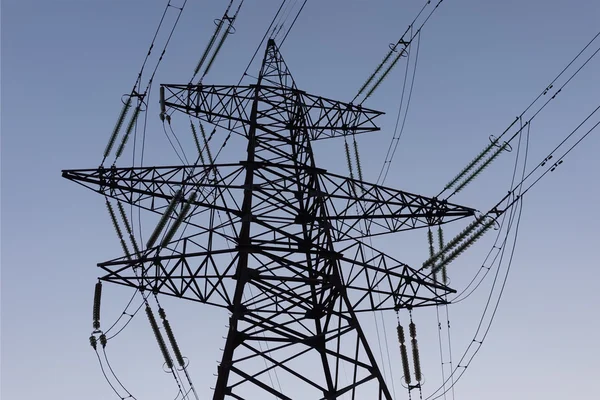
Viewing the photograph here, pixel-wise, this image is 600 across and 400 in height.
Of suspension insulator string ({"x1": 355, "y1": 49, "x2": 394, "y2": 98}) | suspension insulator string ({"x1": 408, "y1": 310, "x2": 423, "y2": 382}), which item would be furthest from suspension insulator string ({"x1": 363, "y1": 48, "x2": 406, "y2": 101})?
suspension insulator string ({"x1": 408, "y1": 310, "x2": 423, "y2": 382})

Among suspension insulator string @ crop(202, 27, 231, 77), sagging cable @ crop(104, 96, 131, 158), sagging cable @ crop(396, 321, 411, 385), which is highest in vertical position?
suspension insulator string @ crop(202, 27, 231, 77)

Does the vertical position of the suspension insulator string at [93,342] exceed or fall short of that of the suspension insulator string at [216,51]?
it falls short

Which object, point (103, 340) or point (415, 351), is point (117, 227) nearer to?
point (103, 340)

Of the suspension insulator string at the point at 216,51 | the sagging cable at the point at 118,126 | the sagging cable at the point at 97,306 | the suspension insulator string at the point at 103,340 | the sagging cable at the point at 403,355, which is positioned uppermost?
the suspension insulator string at the point at 216,51

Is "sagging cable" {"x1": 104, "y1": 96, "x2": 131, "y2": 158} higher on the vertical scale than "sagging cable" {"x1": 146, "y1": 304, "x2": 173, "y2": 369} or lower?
higher

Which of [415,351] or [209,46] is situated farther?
[209,46]

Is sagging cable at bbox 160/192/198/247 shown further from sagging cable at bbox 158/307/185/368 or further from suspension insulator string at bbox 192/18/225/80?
suspension insulator string at bbox 192/18/225/80

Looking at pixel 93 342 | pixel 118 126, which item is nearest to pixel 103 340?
pixel 93 342

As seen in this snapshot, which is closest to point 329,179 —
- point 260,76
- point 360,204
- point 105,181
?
point 360,204

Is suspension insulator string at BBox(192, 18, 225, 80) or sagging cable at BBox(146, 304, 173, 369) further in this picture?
suspension insulator string at BBox(192, 18, 225, 80)

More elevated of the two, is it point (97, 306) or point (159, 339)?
point (97, 306)

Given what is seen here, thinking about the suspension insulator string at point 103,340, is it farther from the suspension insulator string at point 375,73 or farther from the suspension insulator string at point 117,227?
the suspension insulator string at point 375,73

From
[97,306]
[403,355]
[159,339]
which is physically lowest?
[403,355]

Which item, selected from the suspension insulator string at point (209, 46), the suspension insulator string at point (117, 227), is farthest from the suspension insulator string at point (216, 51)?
the suspension insulator string at point (117, 227)
